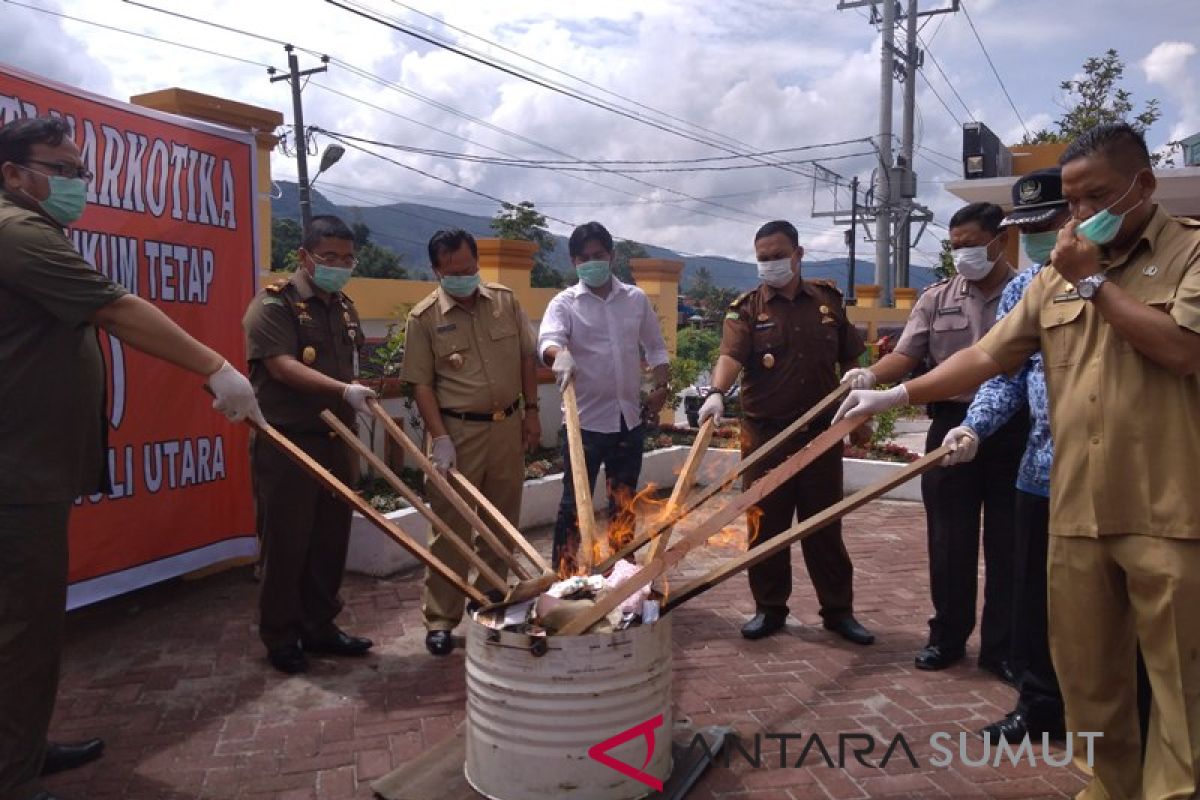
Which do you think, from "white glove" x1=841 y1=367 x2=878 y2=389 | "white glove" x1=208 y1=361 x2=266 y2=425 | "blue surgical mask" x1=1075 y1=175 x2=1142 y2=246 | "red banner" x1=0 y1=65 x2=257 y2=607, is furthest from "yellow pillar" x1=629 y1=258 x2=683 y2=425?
"blue surgical mask" x1=1075 y1=175 x2=1142 y2=246

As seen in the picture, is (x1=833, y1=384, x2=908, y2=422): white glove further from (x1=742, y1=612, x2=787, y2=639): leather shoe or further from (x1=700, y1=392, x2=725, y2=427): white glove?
(x1=742, y1=612, x2=787, y2=639): leather shoe

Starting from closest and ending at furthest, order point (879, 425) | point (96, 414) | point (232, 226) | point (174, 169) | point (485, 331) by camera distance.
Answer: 1. point (96, 414)
2. point (485, 331)
3. point (174, 169)
4. point (232, 226)
5. point (879, 425)

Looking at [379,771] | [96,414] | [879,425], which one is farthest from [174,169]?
[879,425]

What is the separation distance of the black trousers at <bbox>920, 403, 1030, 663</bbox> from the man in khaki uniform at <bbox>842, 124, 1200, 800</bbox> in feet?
4.51

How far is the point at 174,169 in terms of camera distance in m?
5.06

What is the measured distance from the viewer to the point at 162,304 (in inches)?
196

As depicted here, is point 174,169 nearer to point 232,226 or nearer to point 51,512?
point 232,226

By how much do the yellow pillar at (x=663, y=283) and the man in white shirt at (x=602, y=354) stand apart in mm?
5554

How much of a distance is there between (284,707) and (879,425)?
6.87m

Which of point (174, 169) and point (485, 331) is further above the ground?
point (174, 169)

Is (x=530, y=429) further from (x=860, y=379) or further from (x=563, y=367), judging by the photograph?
(x=860, y=379)

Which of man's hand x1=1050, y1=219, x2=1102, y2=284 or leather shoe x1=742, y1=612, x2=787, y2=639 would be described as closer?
man's hand x1=1050, y1=219, x2=1102, y2=284

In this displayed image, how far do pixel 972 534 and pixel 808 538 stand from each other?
0.81 m

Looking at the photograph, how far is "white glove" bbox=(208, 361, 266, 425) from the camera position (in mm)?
3029
